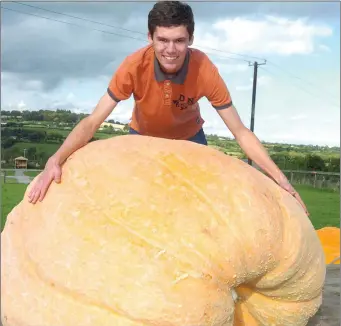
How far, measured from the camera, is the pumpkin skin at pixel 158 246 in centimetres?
260

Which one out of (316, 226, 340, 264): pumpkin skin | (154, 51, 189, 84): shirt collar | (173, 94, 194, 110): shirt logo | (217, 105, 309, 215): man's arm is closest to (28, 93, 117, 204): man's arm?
(154, 51, 189, 84): shirt collar

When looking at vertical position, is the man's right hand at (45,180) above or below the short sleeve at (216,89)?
below

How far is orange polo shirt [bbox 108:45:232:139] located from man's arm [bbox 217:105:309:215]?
0.29 feet

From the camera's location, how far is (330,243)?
7473 mm

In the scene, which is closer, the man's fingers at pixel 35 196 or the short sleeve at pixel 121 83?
the man's fingers at pixel 35 196

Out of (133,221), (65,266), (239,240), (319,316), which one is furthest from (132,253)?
(319,316)

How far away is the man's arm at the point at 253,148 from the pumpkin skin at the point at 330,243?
3449 mm

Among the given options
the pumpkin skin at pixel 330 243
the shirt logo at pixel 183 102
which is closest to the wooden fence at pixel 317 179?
the pumpkin skin at pixel 330 243

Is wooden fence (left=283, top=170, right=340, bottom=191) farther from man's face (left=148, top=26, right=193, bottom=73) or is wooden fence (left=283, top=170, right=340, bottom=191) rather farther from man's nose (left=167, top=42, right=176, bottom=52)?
man's nose (left=167, top=42, right=176, bottom=52)

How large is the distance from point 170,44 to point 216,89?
0.56 metres

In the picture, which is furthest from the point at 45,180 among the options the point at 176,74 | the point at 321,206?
the point at 321,206

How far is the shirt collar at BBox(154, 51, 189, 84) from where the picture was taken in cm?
376

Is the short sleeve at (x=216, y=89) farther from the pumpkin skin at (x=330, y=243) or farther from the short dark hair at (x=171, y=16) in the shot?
the pumpkin skin at (x=330, y=243)

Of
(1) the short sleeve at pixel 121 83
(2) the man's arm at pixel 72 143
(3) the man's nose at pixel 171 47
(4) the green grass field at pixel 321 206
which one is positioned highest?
(3) the man's nose at pixel 171 47
